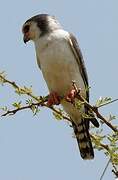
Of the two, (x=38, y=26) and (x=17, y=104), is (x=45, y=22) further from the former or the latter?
(x=17, y=104)

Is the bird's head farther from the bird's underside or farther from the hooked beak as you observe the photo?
the bird's underside

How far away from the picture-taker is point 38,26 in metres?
7.93

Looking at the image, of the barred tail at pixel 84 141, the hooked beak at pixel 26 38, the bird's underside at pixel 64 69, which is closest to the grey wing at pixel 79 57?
the bird's underside at pixel 64 69

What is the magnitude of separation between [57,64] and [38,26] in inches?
52.2

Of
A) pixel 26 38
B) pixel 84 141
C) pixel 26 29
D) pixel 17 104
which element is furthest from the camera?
pixel 26 29

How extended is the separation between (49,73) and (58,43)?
1.61ft

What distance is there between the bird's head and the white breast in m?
0.46

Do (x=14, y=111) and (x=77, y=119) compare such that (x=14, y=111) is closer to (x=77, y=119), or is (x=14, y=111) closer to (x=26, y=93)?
(x=26, y=93)

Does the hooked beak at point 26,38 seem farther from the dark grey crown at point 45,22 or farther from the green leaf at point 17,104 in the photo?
the green leaf at point 17,104

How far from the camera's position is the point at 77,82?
701cm

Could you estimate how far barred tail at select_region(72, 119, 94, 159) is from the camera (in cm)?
653

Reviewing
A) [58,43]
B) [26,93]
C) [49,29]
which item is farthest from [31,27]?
[26,93]

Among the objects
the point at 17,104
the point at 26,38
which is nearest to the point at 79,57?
the point at 26,38

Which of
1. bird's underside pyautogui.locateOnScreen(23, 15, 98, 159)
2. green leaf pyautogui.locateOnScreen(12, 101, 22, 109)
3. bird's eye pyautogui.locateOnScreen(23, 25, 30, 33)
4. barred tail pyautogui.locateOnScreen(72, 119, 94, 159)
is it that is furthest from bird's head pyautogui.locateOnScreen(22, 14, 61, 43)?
green leaf pyautogui.locateOnScreen(12, 101, 22, 109)
